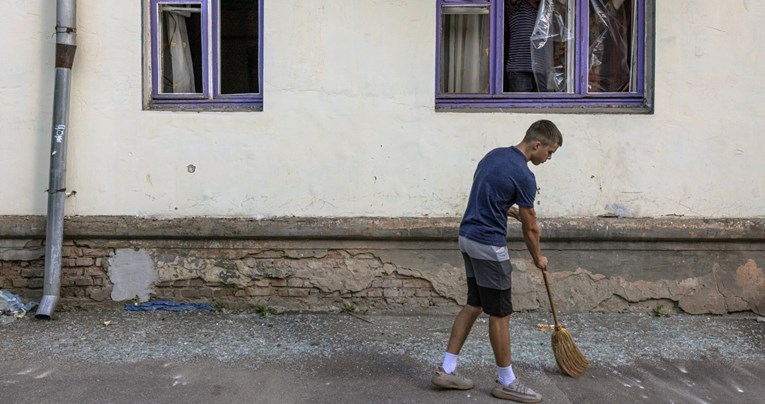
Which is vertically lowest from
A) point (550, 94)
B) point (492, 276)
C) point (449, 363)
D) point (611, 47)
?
point (449, 363)

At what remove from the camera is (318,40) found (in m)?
5.48

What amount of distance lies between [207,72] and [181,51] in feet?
1.11

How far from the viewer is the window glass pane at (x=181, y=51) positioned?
18.9 ft

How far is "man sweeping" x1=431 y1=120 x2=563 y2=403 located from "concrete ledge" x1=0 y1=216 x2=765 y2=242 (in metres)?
1.50

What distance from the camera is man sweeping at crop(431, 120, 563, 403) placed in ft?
12.6

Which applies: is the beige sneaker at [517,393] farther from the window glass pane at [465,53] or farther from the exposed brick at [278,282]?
the window glass pane at [465,53]

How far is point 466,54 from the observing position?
19.1 ft

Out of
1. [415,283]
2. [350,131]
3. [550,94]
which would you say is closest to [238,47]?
[350,131]

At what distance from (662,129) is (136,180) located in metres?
4.55

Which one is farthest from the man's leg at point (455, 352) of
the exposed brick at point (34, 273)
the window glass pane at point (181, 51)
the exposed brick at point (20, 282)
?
the exposed brick at point (20, 282)

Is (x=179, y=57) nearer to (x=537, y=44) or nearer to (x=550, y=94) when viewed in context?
(x=537, y=44)

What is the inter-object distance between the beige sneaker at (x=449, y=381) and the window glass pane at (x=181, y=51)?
338 centimetres

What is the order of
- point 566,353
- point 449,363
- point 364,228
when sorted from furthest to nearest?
point 364,228, point 566,353, point 449,363

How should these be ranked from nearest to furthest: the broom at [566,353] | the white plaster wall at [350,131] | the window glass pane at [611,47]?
the broom at [566,353] → the white plaster wall at [350,131] → the window glass pane at [611,47]
